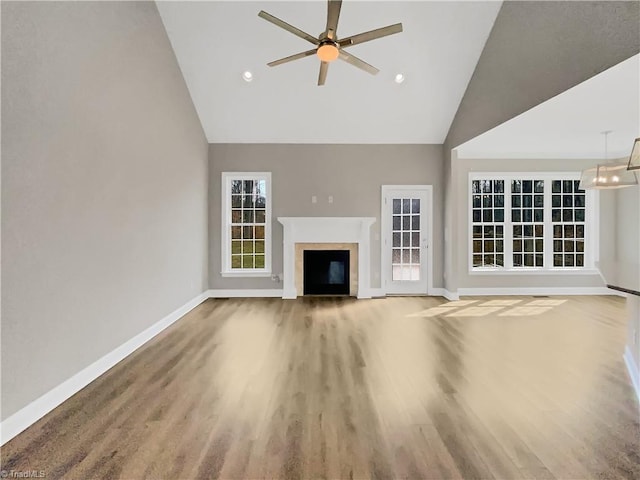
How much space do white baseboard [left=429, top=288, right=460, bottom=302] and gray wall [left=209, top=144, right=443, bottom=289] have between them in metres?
0.82

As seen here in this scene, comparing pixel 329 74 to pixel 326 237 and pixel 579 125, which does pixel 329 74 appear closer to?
pixel 326 237

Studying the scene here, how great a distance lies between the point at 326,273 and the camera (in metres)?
6.46

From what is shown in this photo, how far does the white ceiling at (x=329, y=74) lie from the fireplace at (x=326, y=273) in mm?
2163

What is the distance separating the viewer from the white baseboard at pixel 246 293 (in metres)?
6.34

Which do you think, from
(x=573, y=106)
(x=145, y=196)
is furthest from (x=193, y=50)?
(x=573, y=106)

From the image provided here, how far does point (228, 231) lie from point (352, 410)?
187 inches

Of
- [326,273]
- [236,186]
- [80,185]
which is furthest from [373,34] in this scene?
[326,273]

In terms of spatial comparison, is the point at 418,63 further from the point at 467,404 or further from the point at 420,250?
the point at 467,404

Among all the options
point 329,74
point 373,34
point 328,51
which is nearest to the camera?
point 373,34

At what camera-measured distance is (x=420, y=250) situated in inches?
256

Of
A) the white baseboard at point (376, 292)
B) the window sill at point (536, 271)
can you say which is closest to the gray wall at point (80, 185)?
the white baseboard at point (376, 292)

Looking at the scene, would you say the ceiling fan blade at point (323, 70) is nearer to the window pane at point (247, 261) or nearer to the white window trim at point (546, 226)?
the window pane at point (247, 261)

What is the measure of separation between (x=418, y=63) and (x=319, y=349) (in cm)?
420

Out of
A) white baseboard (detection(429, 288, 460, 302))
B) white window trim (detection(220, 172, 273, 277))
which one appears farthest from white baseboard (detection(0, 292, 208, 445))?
white baseboard (detection(429, 288, 460, 302))
